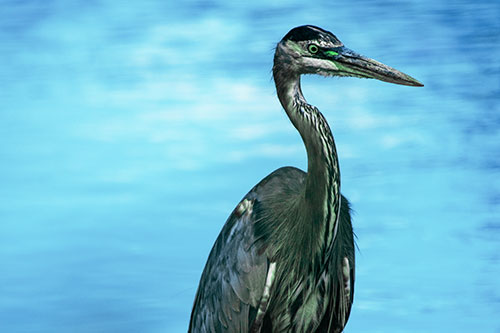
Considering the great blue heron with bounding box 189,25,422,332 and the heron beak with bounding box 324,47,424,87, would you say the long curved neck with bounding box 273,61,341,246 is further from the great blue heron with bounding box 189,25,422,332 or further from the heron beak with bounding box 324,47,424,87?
the heron beak with bounding box 324,47,424,87

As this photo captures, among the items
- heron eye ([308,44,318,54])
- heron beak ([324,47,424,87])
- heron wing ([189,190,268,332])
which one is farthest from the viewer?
heron wing ([189,190,268,332])

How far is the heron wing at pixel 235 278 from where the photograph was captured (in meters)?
3.31

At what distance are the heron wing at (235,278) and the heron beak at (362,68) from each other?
0.66m

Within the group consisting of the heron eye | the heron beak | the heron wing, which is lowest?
the heron wing

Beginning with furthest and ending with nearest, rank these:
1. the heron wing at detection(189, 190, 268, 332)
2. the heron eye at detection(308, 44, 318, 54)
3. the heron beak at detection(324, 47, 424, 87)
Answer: the heron wing at detection(189, 190, 268, 332)
the heron eye at detection(308, 44, 318, 54)
the heron beak at detection(324, 47, 424, 87)

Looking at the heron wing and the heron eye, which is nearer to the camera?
the heron eye

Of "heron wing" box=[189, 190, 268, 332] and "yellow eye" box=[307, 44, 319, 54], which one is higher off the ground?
"yellow eye" box=[307, 44, 319, 54]

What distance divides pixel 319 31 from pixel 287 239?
81 cm

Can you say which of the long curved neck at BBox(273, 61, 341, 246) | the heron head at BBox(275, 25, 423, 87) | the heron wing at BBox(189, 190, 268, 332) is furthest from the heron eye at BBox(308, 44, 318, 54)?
the heron wing at BBox(189, 190, 268, 332)

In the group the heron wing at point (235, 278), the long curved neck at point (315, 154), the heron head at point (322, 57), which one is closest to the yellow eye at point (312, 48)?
the heron head at point (322, 57)

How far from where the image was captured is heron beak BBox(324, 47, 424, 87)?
119 inches

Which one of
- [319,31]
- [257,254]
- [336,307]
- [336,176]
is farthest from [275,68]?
[336,307]

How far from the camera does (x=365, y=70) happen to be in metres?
3.07

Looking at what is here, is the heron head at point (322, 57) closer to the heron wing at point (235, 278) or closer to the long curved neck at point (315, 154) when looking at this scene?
the long curved neck at point (315, 154)
